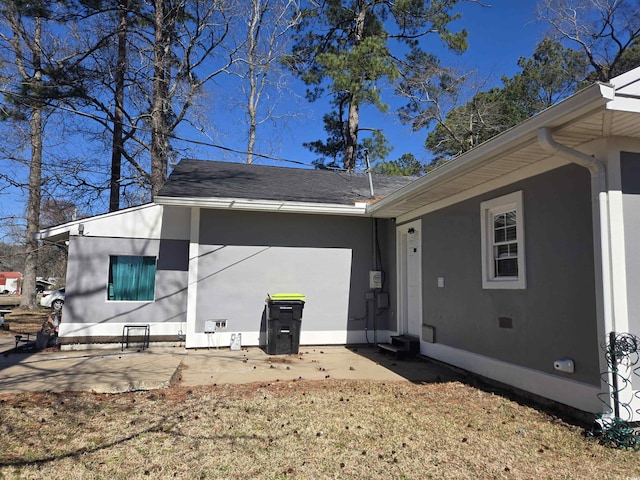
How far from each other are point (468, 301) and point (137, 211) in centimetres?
631

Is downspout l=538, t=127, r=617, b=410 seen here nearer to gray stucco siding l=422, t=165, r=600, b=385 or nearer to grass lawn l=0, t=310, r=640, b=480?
gray stucco siding l=422, t=165, r=600, b=385

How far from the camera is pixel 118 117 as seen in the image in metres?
15.1

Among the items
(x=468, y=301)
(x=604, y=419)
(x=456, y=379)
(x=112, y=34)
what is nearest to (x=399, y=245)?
(x=468, y=301)

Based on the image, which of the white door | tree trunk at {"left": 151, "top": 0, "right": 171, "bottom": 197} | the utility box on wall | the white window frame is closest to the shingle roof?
the white door

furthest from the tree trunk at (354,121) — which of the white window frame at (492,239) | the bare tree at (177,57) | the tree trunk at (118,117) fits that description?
the white window frame at (492,239)

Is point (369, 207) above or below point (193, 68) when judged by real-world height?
below

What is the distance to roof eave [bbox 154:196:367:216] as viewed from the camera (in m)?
7.56

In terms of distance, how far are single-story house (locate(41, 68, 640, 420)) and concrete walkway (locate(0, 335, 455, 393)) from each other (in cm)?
54

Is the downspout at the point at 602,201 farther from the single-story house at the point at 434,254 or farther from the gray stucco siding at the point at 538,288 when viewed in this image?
the gray stucco siding at the point at 538,288

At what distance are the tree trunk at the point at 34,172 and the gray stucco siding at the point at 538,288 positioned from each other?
1164 centimetres

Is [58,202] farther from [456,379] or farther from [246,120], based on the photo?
[456,379]

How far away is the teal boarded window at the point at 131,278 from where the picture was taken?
834cm

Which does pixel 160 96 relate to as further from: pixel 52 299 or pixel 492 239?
pixel 492 239

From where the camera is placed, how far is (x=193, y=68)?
51.5 feet
